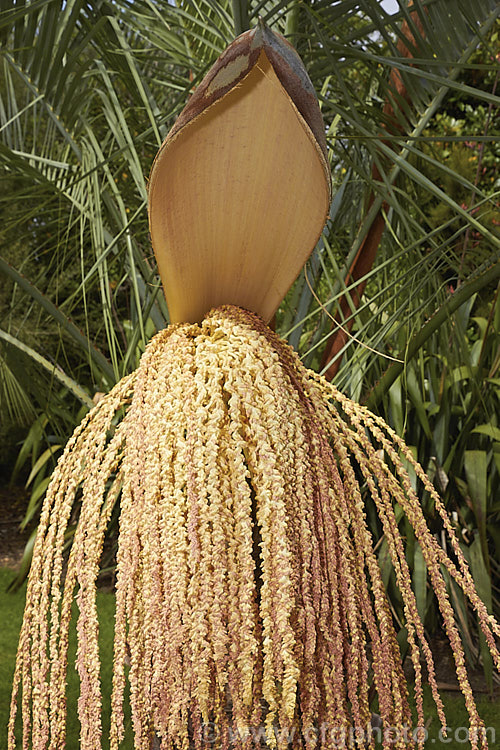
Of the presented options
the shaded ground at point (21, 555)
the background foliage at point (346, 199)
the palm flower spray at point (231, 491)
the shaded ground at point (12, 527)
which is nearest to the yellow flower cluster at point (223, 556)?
the palm flower spray at point (231, 491)

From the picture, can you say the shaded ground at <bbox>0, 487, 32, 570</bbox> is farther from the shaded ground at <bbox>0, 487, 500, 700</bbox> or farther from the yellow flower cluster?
the yellow flower cluster

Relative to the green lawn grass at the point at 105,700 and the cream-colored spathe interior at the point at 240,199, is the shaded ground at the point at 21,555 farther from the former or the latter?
the cream-colored spathe interior at the point at 240,199

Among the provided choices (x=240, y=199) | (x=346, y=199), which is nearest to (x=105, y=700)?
(x=346, y=199)

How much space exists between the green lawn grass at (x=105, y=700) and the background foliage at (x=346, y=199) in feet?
0.44

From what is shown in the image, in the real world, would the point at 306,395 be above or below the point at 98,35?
below

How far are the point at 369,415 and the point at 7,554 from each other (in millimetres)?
2822

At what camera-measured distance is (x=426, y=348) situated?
201 centimetres

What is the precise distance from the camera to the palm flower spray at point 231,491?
0.49 m

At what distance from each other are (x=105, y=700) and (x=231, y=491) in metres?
1.46

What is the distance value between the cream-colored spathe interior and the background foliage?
0.17 m

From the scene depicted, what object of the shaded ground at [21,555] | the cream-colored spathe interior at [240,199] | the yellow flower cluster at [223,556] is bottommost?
the shaded ground at [21,555]

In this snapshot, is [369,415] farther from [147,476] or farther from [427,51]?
[427,51]

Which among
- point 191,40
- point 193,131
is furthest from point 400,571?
point 191,40

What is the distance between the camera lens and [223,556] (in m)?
0.49
